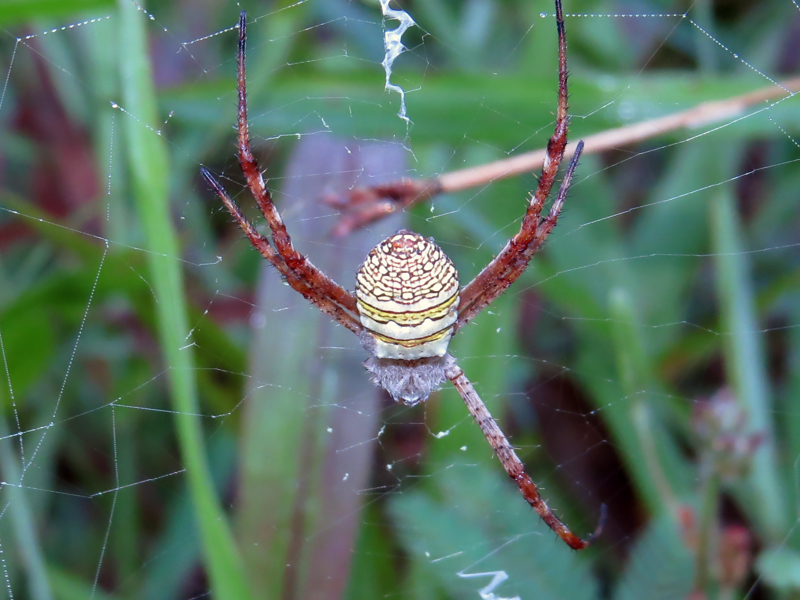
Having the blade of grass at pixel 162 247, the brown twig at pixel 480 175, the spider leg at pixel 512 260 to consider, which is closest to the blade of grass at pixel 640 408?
the spider leg at pixel 512 260

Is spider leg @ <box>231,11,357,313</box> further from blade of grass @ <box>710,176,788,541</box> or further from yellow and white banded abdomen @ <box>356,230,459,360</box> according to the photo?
blade of grass @ <box>710,176,788,541</box>

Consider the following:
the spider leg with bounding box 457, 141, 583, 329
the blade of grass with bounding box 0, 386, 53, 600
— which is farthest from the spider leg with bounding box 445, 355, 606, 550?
the blade of grass with bounding box 0, 386, 53, 600

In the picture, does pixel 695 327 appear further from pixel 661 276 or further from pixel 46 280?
pixel 46 280

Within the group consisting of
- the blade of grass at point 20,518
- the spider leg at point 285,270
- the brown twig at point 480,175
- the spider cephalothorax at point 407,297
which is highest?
the brown twig at point 480,175

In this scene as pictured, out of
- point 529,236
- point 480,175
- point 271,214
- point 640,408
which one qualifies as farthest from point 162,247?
point 640,408

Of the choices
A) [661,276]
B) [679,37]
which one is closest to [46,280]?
[661,276]

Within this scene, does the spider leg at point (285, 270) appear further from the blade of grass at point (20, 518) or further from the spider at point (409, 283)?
the blade of grass at point (20, 518)

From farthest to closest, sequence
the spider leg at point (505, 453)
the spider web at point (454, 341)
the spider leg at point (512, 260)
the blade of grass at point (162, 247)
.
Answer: the spider leg at point (505, 453)
the spider web at point (454, 341)
the spider leg at point (512, 260)
the blade of grass at point (162, 247)
